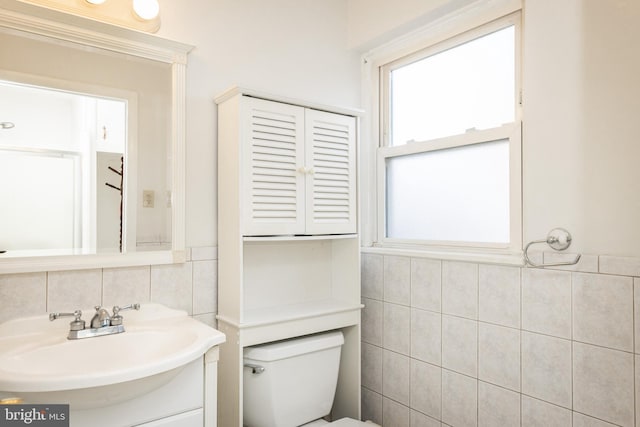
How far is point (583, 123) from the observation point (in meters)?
1.40

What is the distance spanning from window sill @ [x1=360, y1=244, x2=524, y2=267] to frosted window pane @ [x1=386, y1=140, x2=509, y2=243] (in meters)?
0.06

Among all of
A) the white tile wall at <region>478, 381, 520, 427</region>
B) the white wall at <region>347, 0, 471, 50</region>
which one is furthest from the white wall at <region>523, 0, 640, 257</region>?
the white tile wall at <region>478, 381, 520, 427</region>

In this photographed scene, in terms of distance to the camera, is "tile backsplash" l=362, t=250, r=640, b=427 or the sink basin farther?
"tile backsplash" l=362, t=250, r=640, b=427

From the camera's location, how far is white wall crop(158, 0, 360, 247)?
179cm

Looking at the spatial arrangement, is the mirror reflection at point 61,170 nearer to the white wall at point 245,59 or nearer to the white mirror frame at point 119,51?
the white mirror frame at point 119,51

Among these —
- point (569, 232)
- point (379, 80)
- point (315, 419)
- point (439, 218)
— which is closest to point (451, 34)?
point (379, 80)

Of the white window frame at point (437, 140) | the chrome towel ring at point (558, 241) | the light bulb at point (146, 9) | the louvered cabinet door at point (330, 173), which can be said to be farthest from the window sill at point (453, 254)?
the light bulb at point (146, 9)

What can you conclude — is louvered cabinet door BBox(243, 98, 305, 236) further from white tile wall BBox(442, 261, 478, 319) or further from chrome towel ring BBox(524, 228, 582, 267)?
chrome towel ring BBox(524, 228, 582, 267)

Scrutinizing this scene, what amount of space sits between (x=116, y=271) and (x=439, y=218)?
4.56ft

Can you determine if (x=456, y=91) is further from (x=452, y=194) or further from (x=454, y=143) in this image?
(x=452, y=194)

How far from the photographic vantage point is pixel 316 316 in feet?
6.15

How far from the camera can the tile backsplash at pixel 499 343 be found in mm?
1316

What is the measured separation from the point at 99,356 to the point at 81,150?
0.74 m

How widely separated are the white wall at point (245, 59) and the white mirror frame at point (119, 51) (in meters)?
0.05
